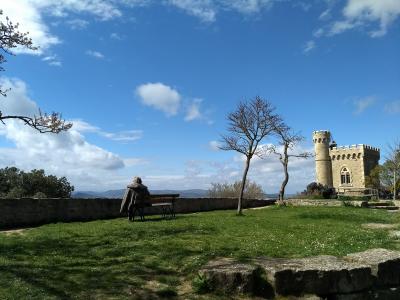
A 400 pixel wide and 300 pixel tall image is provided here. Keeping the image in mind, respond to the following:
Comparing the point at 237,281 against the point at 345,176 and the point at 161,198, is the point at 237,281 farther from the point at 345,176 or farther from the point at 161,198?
the point at 345,176

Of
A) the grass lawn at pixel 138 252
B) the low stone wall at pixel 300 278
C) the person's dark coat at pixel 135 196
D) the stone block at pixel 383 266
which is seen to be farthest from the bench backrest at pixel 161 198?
the stone block at pixel 383 266

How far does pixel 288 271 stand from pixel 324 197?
99.9ft

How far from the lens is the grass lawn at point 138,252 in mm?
7344

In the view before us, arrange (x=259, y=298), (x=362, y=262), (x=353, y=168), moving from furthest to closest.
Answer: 1. (x=353, y=168)
2. (x=362, y=262)
3. (x=259, y=298)

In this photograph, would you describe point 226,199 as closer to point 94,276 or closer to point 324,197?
point 324,197

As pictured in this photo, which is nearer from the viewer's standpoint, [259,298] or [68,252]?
[259,298]

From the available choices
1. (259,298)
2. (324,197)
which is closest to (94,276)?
(259,298)

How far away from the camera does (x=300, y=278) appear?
7.64 m

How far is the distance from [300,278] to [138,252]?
3.54 metres

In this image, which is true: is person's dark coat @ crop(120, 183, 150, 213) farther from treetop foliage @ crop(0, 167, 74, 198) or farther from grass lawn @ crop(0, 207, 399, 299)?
treetop foliage @ crop(0, 167, 74, 198)

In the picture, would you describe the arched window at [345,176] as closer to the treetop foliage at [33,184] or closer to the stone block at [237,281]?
the treetop foliage at [33,184]

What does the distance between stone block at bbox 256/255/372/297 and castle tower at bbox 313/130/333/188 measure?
84.5 m

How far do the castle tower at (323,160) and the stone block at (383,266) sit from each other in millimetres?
83375

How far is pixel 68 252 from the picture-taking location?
9.76 m
